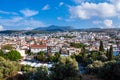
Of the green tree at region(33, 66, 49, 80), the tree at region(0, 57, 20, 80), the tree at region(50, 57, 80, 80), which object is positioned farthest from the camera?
the tree at region(0, 57, 20, 80)

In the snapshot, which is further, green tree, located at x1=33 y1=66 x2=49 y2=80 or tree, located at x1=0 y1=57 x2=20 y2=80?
tree, located at x1=0 y1=57 x2=20 y2=80

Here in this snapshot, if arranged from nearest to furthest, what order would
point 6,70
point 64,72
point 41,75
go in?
point 64,72, point 41,75, point 6,70

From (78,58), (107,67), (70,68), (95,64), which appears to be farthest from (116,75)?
(78,58)

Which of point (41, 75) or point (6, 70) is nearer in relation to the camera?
point (41, 75)

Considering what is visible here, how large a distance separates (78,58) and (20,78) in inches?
900

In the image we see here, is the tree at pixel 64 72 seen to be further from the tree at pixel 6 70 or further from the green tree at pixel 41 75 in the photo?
the tree at pixel 6 70

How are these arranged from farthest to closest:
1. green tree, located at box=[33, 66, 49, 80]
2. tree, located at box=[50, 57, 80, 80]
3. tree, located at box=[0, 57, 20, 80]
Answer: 1. tree, located at box=[0, 57, 20, 80]
2. green tree, located at box=[33, 66, 49, 80]
3. tree, located at box=[50, 57, 80, 80]

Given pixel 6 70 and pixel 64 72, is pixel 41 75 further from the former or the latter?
pixel 6 70

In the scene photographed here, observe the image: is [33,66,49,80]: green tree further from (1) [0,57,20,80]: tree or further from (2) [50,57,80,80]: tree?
(1) [0,57,20,80]: tree

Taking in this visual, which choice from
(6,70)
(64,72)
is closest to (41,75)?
(64,72)

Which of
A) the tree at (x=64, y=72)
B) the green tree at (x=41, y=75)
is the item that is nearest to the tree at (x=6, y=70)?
the green tree at (x=41, y=75)

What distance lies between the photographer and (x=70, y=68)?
2042 cm

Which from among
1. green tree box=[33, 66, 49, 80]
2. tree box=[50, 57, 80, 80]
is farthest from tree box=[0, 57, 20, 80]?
tree box=[50, 57, 80, 80]

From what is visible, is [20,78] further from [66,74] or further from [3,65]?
[66,74]
